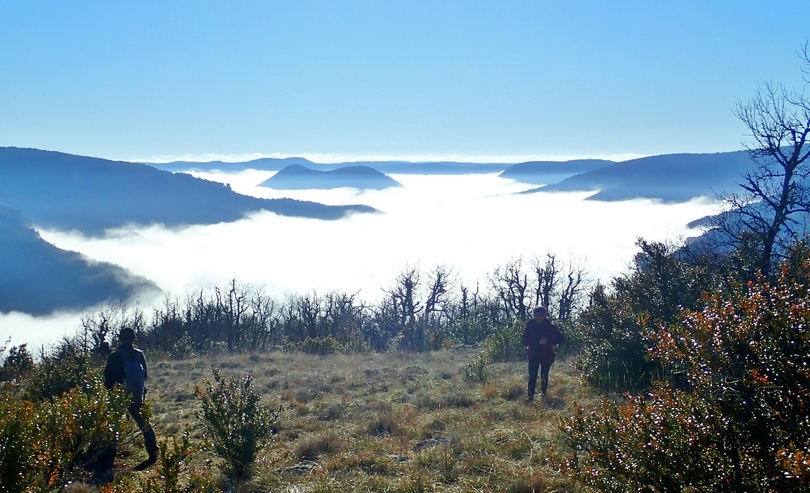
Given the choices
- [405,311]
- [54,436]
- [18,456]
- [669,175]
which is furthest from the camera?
[669,175]

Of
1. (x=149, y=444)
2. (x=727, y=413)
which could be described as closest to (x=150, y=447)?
(x=149, y=444)

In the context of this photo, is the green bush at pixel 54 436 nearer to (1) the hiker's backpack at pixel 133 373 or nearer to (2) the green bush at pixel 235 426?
(1) the hiker's backpack at pixel 133 373

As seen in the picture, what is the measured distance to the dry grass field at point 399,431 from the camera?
5176 millimetres

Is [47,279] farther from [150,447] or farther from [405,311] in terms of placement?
[150,447]

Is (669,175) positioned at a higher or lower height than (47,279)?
higher

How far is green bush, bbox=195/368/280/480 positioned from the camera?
18.5ft

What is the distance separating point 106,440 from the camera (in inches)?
196

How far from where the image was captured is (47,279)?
395 feet

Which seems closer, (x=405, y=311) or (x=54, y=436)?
(x=54, y=436)

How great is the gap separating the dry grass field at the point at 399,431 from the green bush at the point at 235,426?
19cm

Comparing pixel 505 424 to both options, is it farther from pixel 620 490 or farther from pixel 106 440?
pixel 106 440

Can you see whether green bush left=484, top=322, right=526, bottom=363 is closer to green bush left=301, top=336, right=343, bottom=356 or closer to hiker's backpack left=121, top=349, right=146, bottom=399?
hiker's backpack left=121, top=349, right=146, bottom=399

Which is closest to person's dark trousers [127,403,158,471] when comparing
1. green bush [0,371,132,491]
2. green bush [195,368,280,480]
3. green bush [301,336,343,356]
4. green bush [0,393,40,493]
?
green bush [0,371,132,491]

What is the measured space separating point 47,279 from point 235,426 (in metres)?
138
